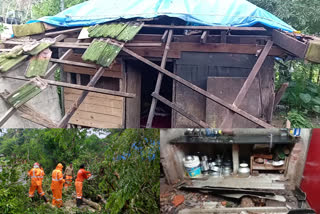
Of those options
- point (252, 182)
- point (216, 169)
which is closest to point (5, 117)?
point (216, 169)

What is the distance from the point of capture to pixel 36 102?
5551 millimetres

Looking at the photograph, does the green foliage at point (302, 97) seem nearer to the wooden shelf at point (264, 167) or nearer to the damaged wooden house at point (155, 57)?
the damaged wooden house at point (155, 57)

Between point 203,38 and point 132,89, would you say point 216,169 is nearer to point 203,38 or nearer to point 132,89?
point 203,38

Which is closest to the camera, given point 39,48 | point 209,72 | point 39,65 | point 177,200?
point 177,200

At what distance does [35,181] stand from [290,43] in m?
3.78

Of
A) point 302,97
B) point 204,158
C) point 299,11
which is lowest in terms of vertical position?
point 302,97

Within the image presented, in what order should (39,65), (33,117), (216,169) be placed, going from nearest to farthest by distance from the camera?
1. (216,169)
2. (33,117)
3. (39,65)

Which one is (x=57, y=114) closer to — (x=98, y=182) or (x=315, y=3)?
(x=98, y=182)

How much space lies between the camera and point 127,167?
2.65m

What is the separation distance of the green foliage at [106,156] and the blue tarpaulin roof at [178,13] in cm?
315

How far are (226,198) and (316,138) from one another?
804mm

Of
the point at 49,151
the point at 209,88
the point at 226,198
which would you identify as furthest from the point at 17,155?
the point at 209,88

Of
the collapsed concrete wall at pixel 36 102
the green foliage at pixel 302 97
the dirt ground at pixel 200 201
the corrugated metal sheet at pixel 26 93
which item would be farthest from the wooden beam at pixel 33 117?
the green foliage at pixel 302 97

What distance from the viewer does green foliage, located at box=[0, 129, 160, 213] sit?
2619mm
